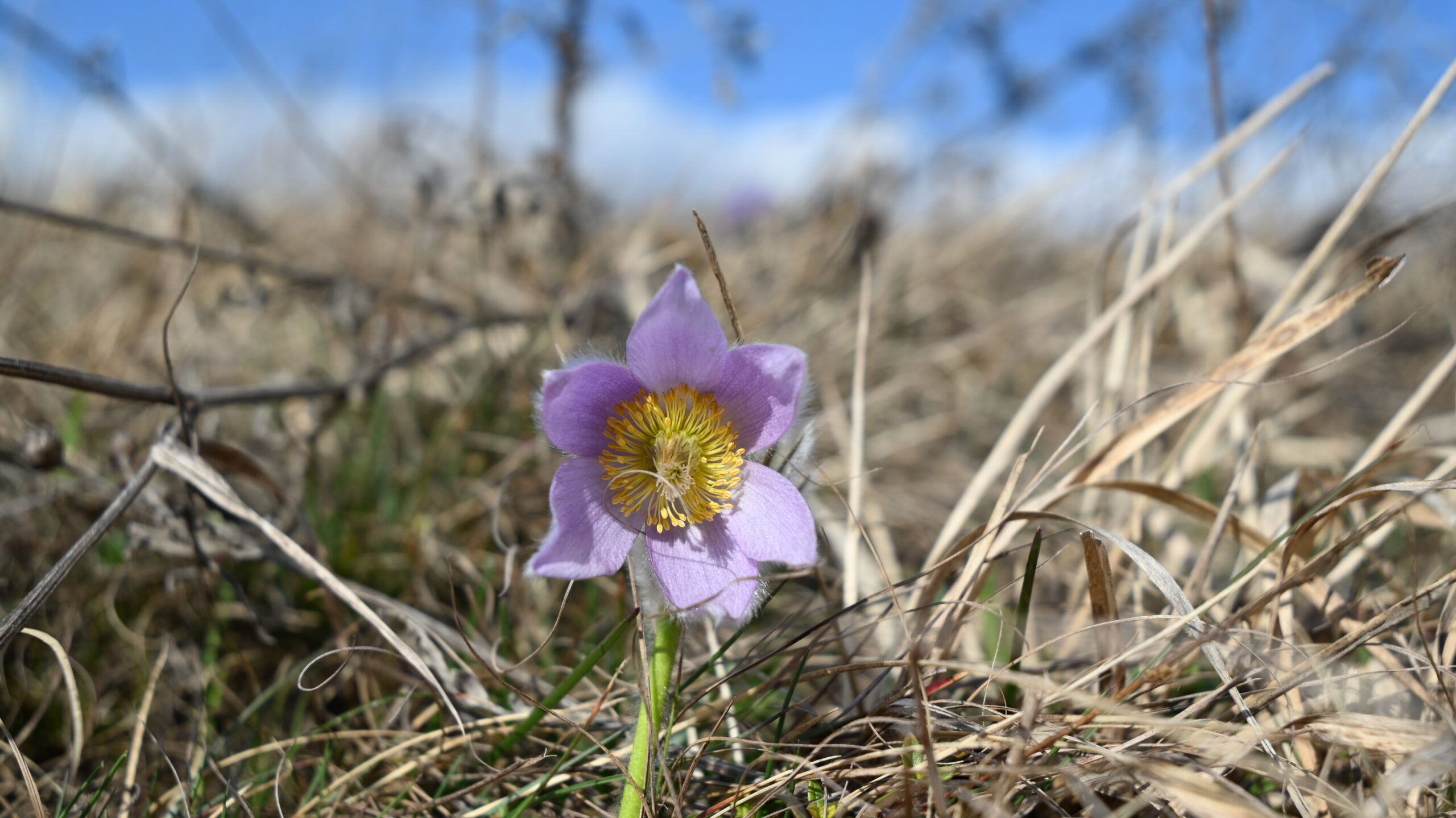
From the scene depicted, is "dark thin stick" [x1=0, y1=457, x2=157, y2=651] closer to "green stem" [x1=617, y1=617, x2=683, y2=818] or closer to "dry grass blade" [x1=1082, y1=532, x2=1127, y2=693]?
"green stem" [x1=617, y1=617, x2=683, y2=818]

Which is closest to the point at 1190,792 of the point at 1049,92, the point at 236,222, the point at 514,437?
the point at 514,437

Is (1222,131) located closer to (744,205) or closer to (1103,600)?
(1103,600)

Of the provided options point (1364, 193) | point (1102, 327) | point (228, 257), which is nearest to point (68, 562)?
point (228, 257)

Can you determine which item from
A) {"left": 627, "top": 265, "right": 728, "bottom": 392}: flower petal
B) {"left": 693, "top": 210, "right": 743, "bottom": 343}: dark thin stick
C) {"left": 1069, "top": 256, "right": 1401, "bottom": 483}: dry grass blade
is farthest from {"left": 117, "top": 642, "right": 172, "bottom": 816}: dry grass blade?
{"left": 1069, "top": 256, "right": 1401, "bottom": 483}: dry grass blade

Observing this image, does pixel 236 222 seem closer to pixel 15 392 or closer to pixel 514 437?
pixel 15 392

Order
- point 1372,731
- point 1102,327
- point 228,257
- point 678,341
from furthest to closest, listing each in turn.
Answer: point 228,257 < point 1102,327 < point 678,341 < point 1372,731
